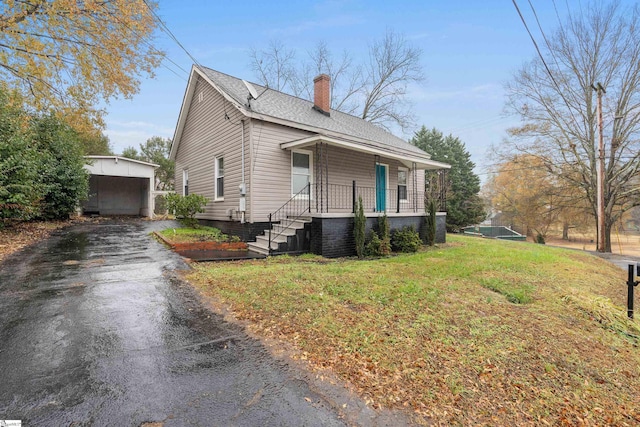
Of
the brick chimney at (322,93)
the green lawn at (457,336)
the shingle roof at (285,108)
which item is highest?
the brick chimney at (322,93)

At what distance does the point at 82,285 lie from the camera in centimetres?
463

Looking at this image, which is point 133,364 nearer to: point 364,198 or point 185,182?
point 364,198

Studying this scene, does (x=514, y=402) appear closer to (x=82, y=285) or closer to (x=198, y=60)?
(x=82, y=285)

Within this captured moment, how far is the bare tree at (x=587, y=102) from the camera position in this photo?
17.1 m

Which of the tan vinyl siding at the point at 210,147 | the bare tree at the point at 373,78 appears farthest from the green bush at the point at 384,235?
the bare tree at the point at 373,78

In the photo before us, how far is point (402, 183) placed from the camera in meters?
13.9

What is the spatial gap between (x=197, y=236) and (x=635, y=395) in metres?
9.27

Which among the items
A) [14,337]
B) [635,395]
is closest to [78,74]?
[14,337]

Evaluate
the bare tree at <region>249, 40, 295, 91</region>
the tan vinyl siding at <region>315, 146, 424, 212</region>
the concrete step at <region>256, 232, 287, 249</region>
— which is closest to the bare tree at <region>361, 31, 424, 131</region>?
the bare tree at <region>249, 40, 295, 91</region>

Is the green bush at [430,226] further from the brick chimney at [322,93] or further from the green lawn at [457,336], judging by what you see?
the brick chimney at [322,93]

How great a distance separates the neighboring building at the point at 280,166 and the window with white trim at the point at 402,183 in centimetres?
46

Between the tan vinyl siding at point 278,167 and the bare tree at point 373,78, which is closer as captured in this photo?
the tan vinyl siding at point 278,167

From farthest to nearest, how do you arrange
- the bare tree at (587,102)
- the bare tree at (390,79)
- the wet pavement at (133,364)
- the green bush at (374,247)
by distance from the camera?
the bare tree at (390,79) < the bare tree at (587,102) < the green bush at (374,247) < the wet pavement at (133,364)

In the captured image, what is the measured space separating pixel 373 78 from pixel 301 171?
63.4ft
